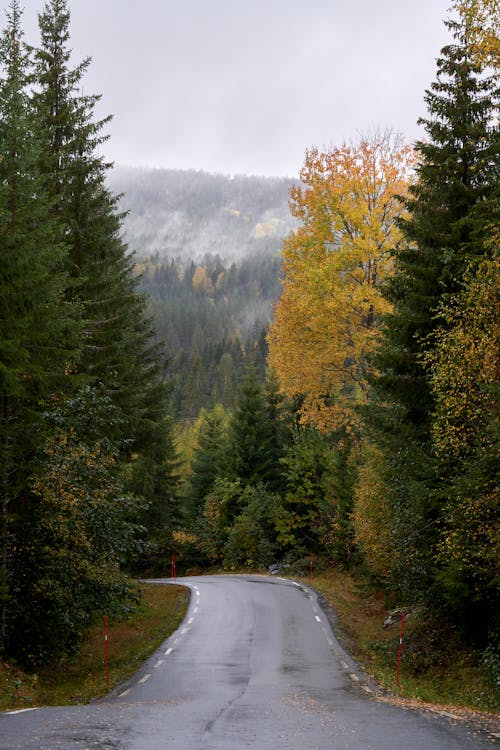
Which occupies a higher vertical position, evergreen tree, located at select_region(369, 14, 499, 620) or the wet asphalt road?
evergreen tree, located at select_region(369, 14, 499, 620)

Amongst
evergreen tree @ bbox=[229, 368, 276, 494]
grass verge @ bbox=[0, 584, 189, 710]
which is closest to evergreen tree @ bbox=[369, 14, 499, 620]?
grass verge @ bbox=[0, 584, 189, 710]

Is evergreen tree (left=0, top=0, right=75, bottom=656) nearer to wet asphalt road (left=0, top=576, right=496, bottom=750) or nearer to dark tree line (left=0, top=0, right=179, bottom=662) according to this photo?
dark tree line (left=0, top=0, right=179, bottom=662)

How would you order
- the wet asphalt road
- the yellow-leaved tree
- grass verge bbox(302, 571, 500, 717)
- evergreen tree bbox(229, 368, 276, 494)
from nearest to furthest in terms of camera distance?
the wet asphalt road, grass verge bbox(302, 571, 500, 717), the yellow-leaved tree, evergreen tree bbox(229, 368, 276, 494)

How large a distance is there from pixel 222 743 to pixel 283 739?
847 millimetres

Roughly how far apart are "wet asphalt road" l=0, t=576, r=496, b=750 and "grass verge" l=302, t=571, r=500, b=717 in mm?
691

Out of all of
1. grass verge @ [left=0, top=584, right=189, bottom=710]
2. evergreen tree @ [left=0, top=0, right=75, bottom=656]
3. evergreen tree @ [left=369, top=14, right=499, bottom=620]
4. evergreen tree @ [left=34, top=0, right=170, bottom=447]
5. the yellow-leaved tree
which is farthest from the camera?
the yellow-leaved tree

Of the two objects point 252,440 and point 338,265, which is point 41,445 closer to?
point 338,265

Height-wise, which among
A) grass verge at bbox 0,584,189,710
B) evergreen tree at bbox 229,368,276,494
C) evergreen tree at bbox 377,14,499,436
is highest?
evergreen tree at bbox 377,14,499,436

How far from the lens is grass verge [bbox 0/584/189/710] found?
42.3ft

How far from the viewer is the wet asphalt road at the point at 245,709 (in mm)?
8141

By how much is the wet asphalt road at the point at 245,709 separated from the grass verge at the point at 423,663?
691mm

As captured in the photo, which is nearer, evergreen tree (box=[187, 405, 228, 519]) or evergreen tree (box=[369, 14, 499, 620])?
evergreen tree (box=[369, 14, 499, 620])

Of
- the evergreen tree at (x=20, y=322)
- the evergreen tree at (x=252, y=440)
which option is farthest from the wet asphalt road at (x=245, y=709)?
the evergreen tree at (x=252, y=440)

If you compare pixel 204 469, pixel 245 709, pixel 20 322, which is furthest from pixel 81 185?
pixel 204 469
